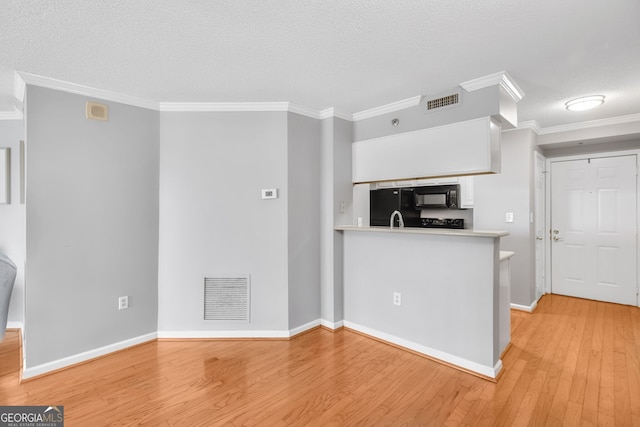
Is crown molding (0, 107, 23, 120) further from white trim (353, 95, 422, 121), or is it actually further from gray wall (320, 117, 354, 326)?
white trim (353, 95, 422, 121)

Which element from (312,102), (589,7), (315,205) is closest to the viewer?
(589,7)

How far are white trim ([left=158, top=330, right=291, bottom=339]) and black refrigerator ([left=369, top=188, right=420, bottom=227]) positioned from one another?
7.15 ft

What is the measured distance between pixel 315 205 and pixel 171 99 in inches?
69.0

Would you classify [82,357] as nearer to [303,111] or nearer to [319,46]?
[303,111]

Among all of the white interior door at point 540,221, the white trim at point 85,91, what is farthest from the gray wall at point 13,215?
the white interior door at point 540,221

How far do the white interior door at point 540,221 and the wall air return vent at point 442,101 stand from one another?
220cm

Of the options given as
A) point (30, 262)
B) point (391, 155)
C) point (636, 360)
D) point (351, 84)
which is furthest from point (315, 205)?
point (636, 360)

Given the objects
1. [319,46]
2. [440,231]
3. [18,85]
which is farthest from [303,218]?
[18,85]

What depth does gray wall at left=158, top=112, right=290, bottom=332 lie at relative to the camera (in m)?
3.13

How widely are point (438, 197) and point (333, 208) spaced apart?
6.32 ft

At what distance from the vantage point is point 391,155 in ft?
10.7

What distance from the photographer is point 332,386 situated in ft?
Answer: 7.68

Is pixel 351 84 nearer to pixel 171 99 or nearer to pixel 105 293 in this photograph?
pixel 171 99

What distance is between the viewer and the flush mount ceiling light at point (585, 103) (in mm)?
2986
